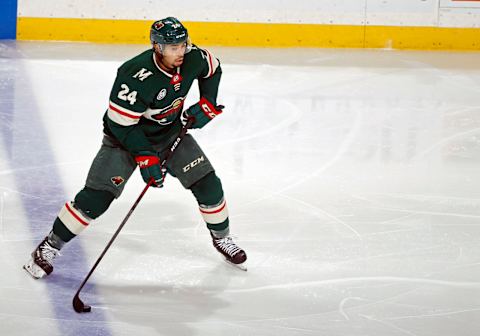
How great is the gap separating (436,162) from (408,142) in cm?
42

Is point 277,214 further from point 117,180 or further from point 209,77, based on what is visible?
point 117,180

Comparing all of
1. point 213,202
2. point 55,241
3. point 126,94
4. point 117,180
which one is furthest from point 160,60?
point 55,241

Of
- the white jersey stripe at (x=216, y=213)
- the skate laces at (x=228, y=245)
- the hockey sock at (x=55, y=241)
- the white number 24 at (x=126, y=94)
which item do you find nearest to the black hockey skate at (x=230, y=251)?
the skate laces at (x=228, y=245)

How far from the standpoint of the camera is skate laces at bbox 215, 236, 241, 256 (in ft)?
12.0

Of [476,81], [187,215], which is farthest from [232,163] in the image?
[476,81]

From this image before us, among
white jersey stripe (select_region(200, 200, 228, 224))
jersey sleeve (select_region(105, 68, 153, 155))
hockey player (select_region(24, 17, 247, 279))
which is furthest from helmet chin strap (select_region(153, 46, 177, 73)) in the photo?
white jersey stripe (select_region(200, 200, 228, 224))

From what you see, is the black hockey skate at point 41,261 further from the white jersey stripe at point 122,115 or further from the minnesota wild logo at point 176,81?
the minnesota wild logo at point 176,81

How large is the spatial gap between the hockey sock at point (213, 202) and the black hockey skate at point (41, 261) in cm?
59

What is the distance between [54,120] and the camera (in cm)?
584

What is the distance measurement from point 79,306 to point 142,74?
0.84 meters

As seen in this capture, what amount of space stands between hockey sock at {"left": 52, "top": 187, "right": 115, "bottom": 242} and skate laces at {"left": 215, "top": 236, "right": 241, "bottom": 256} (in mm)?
510

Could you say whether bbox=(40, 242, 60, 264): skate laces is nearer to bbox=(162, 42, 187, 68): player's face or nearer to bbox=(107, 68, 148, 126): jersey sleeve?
bbox=(107, 68, 148, 126): jersey sleeve

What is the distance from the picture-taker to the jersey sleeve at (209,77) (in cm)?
357

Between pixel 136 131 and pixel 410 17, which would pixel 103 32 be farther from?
pixel 136 131
